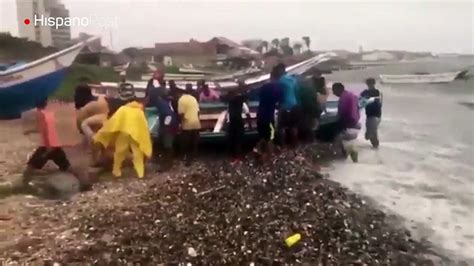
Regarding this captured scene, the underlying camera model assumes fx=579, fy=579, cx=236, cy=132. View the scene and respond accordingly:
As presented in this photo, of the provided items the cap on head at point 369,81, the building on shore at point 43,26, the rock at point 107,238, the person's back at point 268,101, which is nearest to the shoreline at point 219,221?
the rock at point 107,238

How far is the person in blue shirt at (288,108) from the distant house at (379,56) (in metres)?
0.22

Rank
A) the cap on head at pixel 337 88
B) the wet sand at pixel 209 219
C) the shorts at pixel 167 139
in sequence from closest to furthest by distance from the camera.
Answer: the wet sand at pixel 209 219
the shorts at pixel 167 139
the cap on head at pixel 337 88

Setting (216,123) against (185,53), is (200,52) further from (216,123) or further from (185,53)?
(216,123)

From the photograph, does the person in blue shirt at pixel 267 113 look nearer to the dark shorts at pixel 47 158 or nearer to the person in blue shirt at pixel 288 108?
the person in blue shirt at pixel 288 108

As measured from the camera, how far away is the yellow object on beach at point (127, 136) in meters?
1.30

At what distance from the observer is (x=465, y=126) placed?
62.9 inches

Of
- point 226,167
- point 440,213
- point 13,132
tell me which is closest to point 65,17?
point 13,132

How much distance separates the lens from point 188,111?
1.35 meters

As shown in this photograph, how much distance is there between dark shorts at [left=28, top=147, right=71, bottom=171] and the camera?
1269 millimetres

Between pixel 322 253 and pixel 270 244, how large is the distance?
0.13m

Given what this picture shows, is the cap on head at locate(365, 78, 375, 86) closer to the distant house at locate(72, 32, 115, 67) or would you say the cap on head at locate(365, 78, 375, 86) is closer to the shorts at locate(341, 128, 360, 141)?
the shorts at locate(341, 128, 360, 141)

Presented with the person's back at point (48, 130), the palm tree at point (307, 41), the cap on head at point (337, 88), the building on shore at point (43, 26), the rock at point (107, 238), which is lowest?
the rock at point (107, 238)

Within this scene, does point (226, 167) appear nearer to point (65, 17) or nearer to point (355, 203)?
point (355, 203)

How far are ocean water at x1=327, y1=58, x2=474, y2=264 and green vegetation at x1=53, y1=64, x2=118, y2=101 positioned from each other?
56cm
